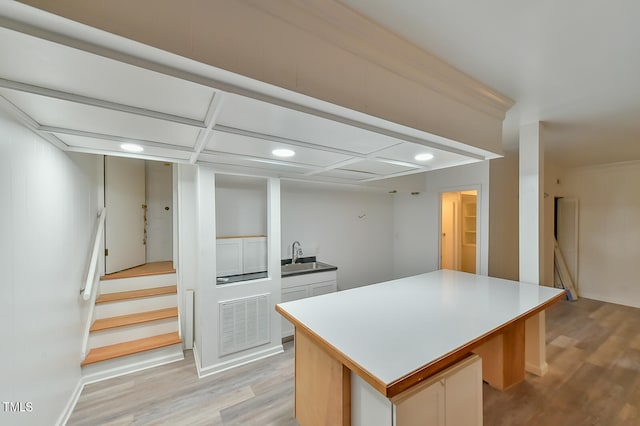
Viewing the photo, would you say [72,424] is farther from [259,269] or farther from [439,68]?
[439,68]

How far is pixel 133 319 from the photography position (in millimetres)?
2607

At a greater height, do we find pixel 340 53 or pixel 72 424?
pixel 340 53

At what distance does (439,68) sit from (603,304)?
5.52 metres

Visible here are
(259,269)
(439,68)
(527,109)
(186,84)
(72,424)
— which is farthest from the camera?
(259,269)

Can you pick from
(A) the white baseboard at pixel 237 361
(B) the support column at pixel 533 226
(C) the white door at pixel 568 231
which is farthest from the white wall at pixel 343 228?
(C) the white door at pixel 568 231

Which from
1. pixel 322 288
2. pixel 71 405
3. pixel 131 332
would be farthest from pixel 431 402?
pixel 131 332

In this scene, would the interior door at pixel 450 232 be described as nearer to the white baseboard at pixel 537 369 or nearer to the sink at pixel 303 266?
the white baseboard at pixel 537 369

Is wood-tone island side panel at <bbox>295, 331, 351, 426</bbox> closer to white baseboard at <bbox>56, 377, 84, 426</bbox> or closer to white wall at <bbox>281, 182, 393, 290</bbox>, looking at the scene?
white baseboard at <bbox>56, 377, 84, 426</bbox>

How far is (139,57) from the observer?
2.68 ft

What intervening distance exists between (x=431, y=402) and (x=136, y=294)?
10.1 feet

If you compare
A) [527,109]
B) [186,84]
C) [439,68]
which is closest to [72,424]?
[186,84]

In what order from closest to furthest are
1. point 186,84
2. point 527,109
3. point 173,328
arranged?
point 186,84
point 527,109
point 173,328

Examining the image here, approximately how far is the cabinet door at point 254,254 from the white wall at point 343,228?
655mm

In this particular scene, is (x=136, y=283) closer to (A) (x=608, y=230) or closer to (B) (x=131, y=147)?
(B) (x=131, y=147)
